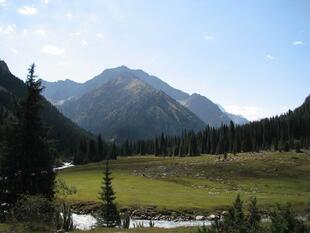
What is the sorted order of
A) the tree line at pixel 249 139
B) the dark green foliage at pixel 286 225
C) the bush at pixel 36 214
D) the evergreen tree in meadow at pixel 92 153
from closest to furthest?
the dark green foliage at pixel 286 225
the bush at pixel 36 214
the tree line at pixel 249 139
the evergreen tree in meadow at pixel 92 153

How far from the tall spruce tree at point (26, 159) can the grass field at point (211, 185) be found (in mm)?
23596

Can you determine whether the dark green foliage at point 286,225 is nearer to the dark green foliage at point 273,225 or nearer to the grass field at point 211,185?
the dark green foliage at point 273,225

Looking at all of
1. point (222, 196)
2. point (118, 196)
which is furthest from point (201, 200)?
point (118, 196)

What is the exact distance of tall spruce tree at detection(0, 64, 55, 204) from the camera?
40719mm

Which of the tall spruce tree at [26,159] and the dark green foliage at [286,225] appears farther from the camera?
the tall spruce tree at [26,159]

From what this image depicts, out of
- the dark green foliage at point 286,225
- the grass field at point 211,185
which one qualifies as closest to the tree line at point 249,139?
the grass field at point 211,185

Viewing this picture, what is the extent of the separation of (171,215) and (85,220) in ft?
35.5

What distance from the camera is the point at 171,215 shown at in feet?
193

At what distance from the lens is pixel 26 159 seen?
41281mm

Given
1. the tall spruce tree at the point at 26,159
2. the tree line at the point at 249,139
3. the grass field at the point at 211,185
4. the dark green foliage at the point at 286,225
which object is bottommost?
the grass field at the point at 211,185

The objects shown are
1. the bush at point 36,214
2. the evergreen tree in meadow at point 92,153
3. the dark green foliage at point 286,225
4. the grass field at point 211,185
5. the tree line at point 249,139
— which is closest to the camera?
the dark green foliage at point 286,225

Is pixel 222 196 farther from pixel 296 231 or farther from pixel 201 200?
pixel 296 231

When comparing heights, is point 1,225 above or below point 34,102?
below

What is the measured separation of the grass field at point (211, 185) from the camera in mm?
65938
